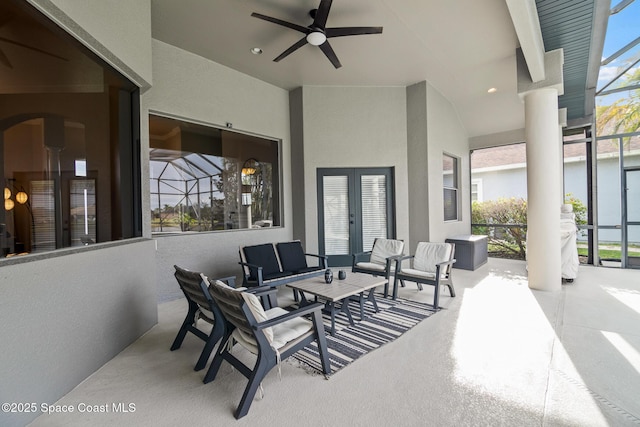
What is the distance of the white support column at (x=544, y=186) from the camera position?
14.8 ft

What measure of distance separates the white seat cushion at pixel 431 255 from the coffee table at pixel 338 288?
49.9 inches

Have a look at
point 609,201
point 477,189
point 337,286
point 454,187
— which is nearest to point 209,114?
point 337,286

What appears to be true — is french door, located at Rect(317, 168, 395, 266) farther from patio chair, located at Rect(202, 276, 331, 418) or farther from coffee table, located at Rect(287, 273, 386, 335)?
patio chair, located at Rect(202, 276, 331, 418)

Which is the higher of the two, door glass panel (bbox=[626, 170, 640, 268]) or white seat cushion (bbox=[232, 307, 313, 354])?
door glass panel (bbox=[626, 170, 640, 268])

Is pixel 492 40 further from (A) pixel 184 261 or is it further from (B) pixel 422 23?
(A) pixel 184 261

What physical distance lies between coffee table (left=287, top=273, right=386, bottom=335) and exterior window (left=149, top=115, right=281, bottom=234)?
231 centimetres

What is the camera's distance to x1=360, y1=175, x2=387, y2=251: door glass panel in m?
6.23

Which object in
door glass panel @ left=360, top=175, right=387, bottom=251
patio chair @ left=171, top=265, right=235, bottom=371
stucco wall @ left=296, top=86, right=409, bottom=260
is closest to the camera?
patio chair @ left=171, top=265, right=235, bottom=371

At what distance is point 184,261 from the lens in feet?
14.8

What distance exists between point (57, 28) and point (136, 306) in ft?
8.56

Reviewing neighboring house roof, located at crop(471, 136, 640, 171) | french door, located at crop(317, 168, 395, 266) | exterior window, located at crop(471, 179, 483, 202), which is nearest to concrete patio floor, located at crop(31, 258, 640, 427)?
french door, located at crop(317, 168, 395, 266)

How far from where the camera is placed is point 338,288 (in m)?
3.29

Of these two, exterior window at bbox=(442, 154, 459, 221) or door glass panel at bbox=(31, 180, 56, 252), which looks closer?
door glass panel at bbox=(31, 180, 56, 252)

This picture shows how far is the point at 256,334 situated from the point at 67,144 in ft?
10.7
